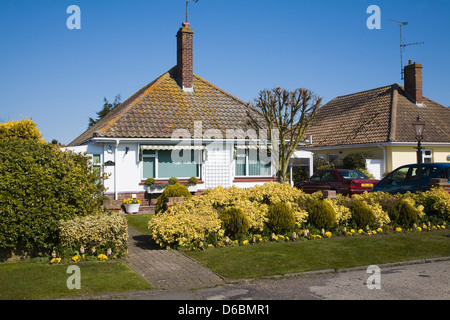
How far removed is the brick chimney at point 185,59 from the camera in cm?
2023

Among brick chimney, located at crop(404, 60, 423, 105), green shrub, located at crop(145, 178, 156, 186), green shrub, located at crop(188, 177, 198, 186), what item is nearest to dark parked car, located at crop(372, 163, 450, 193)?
green shrub, located at crop(188, 177, 198, 186)

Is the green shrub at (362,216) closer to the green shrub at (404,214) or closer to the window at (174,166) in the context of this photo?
the green shrub at (404,214)

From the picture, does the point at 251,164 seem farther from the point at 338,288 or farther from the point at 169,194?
the point at 338,288

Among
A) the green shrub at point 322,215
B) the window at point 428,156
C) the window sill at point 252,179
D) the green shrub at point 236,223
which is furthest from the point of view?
the window at point 428,156

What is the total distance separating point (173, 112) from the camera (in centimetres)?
1923

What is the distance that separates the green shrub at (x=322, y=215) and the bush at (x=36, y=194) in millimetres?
5933

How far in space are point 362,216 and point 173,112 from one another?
1049 cm

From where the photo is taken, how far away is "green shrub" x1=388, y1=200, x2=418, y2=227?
12.3m

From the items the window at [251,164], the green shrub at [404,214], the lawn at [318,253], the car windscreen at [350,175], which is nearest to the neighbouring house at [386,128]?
the car windscreen at [350,175]

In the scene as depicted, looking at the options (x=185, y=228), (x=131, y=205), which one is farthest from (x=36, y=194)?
(x=131, y=205)

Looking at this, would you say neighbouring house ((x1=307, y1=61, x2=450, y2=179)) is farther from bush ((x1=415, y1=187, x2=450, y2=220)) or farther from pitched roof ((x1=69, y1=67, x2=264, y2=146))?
bush ((x1=415, y1=187, x2=450, y2=220))

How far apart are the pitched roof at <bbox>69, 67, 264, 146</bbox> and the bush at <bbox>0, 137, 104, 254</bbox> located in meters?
7.33

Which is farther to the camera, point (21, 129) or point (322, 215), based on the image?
point (21, 129)

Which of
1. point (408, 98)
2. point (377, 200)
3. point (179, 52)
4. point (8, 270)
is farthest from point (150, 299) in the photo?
point (408, 98)
